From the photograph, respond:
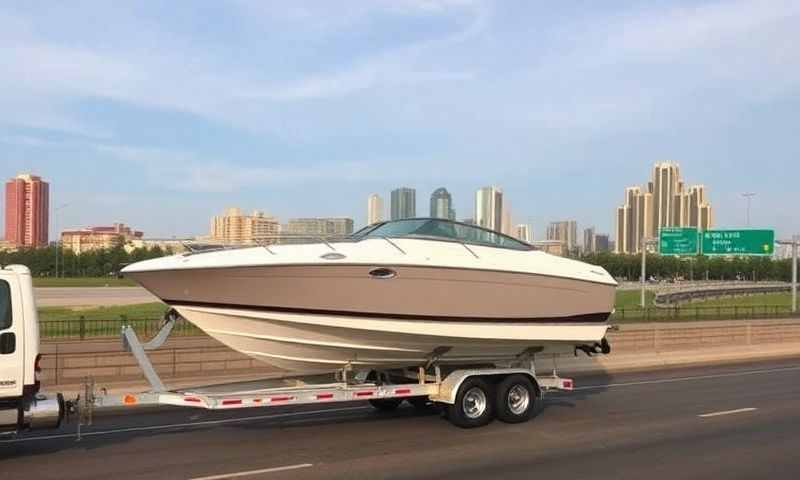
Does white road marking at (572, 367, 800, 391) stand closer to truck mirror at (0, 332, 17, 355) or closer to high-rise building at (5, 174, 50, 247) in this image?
truck mirror at (0, 332, 17, 355)

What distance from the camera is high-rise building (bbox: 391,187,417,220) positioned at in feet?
35.7

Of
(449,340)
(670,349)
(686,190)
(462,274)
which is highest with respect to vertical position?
(686,190)

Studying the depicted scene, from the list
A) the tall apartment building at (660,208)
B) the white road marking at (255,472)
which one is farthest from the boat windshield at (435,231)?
the tall apartment building at (660,208)

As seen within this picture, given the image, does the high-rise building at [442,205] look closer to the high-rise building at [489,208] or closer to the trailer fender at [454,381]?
the high-rise building at [489,208]

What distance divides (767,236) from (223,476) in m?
46.5

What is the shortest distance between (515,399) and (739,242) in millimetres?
42230

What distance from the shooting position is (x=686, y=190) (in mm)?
139000

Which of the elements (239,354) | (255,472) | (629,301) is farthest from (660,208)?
(255,472)

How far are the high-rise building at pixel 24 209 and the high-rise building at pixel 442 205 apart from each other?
363 ft

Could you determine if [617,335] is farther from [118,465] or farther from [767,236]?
[767,236]

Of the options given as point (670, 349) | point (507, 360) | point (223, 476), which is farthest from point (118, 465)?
point (670, 349)

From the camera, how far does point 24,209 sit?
11206 centimetres

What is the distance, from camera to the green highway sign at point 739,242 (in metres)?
47.3

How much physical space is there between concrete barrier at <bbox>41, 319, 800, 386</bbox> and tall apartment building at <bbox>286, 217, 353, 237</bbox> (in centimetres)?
499
